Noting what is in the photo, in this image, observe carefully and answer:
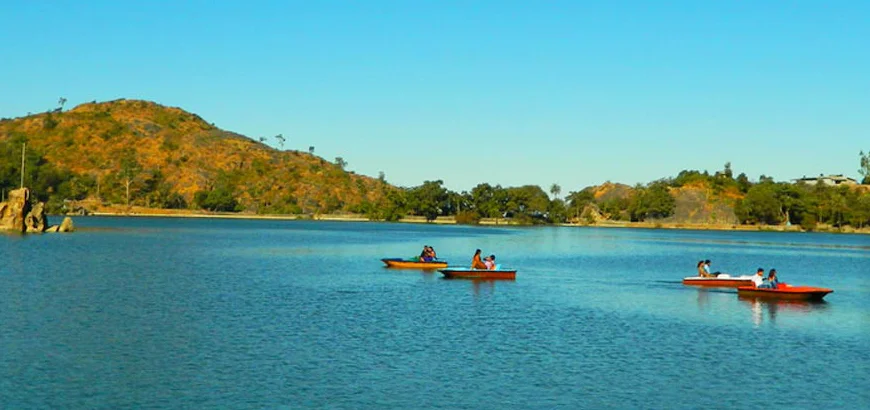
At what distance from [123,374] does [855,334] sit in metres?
30.7

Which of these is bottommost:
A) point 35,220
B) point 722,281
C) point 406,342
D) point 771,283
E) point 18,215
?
point 406,342

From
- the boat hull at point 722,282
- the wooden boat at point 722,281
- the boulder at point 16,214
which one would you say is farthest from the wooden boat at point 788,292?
the boulder at point 16,214

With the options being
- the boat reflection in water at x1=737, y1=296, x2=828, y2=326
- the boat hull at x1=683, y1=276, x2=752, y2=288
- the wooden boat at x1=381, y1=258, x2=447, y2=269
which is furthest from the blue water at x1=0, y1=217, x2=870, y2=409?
the wooden boat at x1=381, y1=258, x2=447, y2=269

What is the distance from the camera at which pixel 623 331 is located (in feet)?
121

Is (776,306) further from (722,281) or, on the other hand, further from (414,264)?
(414,264)

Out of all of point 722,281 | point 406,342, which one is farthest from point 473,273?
point 406,342

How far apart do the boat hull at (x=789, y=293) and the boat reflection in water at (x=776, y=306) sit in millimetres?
216

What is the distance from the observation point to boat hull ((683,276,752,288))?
57.1 m

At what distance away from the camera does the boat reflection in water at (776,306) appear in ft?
146

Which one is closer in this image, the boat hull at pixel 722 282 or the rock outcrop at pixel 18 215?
the boat hull at pixel 722 282

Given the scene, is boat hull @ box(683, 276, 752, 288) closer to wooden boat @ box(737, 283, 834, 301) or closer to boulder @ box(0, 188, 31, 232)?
wooden boat @ box(737, 283, 834, 301)

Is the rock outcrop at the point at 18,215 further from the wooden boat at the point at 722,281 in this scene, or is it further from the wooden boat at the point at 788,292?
the wooden boat at the point at 788,292

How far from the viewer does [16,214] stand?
110 m

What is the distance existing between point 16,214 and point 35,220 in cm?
288
